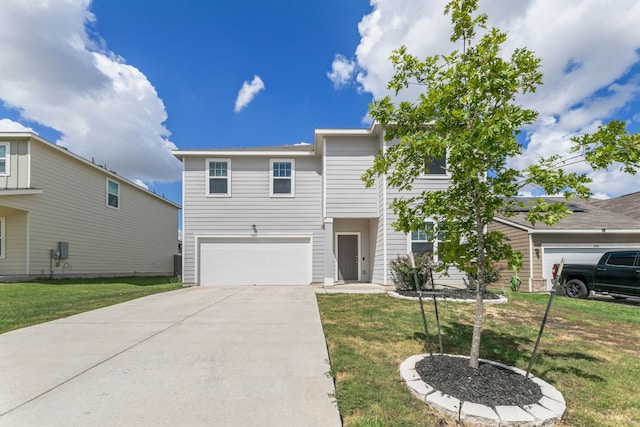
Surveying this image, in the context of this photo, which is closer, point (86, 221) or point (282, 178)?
point (282, 178)

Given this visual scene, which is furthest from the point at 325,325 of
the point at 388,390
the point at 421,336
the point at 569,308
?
the point at 569,308

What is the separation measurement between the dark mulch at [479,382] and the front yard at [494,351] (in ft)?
0.93

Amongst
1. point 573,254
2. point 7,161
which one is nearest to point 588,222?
point 573,254

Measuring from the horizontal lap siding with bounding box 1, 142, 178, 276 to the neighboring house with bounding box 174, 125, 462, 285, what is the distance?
5.01 metres

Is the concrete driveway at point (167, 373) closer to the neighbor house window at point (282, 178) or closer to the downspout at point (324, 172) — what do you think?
the downspout at point (324, 172)

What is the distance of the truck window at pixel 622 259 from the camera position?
349 inches

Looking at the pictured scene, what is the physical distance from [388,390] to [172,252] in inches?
854

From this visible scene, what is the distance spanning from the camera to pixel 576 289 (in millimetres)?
9938

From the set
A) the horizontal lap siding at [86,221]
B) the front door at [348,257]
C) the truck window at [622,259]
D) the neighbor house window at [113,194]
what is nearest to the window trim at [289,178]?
the front door at [348,257]

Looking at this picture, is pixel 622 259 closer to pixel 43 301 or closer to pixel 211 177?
pixel 211 177

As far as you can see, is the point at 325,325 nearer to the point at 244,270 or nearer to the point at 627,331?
the point at 627,331

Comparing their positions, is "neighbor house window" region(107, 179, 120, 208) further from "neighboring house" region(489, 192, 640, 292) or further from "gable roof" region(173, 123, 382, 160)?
"neighboring house" region(489, 192, 640, 292)

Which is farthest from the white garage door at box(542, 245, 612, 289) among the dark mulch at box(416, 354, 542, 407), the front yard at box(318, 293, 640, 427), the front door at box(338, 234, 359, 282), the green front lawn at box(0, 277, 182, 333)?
the green front lawn at box(0, 277, 182, 333)

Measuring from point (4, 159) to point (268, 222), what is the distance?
9582 mm
